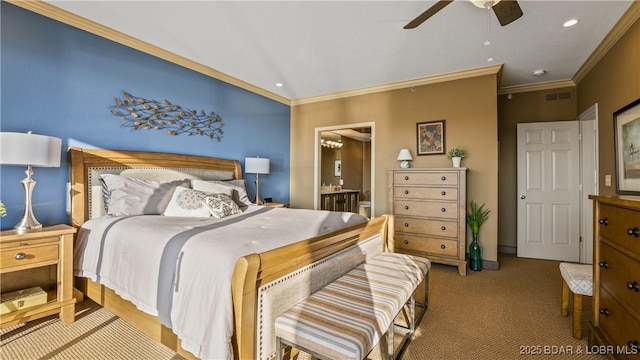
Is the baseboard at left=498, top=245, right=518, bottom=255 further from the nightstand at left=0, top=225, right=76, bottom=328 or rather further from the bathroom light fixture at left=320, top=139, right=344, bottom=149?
the nightstand at left=0, top=225, right=76, bottom=328

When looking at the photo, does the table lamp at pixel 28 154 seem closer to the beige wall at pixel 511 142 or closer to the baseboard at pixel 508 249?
the beige wall at pixel 511 142

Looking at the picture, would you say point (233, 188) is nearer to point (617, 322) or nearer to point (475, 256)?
point (475, 256)

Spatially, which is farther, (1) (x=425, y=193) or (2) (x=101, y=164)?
(1) (x=425, y=193)

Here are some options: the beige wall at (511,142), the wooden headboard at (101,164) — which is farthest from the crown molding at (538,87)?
the wooden headboard at (101,164)

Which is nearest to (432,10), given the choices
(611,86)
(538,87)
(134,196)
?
(611,86)

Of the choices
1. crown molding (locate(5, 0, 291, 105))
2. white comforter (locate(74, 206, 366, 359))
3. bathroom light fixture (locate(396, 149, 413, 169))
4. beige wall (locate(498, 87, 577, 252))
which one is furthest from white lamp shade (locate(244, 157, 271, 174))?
beige wall (locate(498, 87, 577, 252))

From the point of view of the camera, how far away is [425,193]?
3.71m

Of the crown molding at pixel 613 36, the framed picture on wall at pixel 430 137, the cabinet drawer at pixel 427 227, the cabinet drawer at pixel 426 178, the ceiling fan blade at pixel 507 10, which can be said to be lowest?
the cabinet drawer at pixel 427 227

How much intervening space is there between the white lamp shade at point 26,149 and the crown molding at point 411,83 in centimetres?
374

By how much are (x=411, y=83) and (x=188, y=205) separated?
3.52 metres

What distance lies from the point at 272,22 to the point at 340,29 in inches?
26.4

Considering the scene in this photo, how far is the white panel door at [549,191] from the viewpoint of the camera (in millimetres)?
4066

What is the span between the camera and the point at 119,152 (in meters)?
2.92

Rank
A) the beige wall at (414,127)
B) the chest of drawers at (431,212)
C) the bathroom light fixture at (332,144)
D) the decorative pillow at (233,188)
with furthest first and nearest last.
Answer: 1. the bathroom light fixture at (332,144)
2. the beige wall at (414,127)
3. the chest of drawers at (431,212)
4. the decorative pillow at (233,188)
